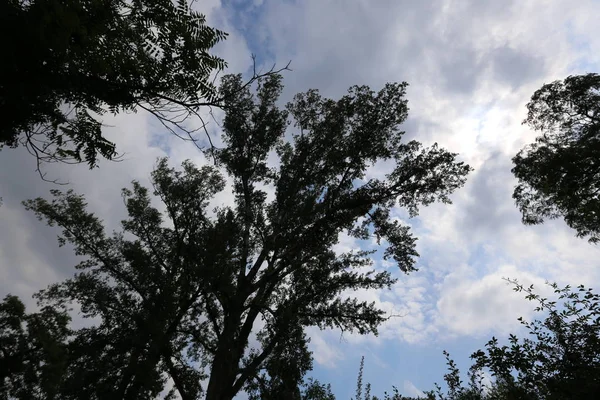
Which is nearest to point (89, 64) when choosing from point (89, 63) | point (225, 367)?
point (89, 63)

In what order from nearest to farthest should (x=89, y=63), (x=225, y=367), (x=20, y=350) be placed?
(x=89, y=63), (x=20, y=350), (x=225, y=367)

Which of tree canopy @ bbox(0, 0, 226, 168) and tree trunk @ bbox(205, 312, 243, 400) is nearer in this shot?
tree canopy @ bbox(0, 0, 226, 168)

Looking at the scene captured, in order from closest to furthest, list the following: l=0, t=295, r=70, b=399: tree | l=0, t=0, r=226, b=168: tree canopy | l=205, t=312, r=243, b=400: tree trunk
Answer: l=0, t=0, r=226, b=168: tree canopy → l=0, t=295, r=70, b=399: tree → l=205, t=312, r=243, b=400: tree trunk

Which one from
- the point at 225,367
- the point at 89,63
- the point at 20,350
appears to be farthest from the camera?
the point at 225,367

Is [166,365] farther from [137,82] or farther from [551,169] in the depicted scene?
[551,169]

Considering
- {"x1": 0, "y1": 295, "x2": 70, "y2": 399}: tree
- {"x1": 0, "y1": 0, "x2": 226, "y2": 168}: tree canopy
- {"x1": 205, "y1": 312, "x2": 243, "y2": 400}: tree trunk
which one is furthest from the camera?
{"x1": 205, "y1": 312, "x2": 243, "y2": 400}: tree trunk

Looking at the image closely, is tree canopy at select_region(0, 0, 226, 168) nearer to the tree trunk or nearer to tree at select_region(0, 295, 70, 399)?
tree at select_region(0, 295, 70, 399)

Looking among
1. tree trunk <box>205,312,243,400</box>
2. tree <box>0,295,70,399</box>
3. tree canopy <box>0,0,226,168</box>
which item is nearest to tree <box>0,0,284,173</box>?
tree canopy <box>0,0,226,168</box>

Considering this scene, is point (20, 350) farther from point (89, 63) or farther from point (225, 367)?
point (89, 63)

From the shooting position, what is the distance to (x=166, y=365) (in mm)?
10852

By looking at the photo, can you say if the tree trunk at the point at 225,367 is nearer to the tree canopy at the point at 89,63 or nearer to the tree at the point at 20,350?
the tree at the point at 20,350

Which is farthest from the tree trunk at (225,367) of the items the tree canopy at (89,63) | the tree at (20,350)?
the tree canopy at (89,63)

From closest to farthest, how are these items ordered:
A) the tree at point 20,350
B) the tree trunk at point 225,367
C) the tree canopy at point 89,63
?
the tree canopy at point 89,63, the tree at point 20,350, the tree trunk at point 225,367

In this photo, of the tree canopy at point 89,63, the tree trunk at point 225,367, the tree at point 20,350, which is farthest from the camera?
the tree trunk at point 225,367
